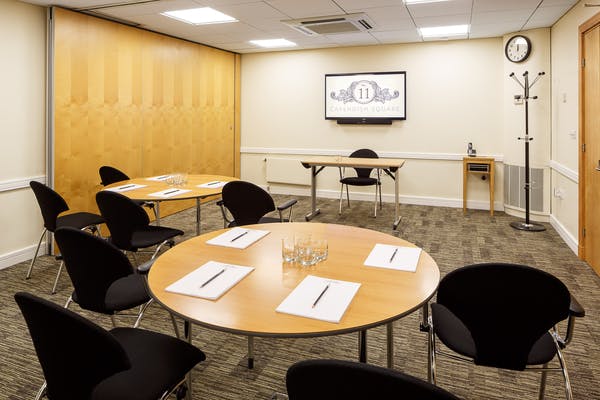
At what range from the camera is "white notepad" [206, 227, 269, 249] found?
2271 mm

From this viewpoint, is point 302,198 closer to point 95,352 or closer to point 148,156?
point 148,156

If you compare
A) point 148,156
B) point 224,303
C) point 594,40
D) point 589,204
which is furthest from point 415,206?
point 224,303

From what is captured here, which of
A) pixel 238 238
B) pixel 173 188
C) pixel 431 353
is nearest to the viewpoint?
pixel 431 353

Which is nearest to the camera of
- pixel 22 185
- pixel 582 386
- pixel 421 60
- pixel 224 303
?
pixel 224 303

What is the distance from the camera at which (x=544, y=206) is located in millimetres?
6039

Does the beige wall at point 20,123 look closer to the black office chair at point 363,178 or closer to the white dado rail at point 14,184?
the white dado rail at point 14,184

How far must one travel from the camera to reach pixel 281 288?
1688mm

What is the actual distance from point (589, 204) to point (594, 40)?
157cm

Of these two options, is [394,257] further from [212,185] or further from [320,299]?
[212,185]

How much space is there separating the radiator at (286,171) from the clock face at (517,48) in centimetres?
375

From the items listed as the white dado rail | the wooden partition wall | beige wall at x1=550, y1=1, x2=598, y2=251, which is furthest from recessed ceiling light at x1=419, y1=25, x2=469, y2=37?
the white dado rail

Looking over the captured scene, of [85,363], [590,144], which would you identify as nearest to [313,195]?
[590,144]

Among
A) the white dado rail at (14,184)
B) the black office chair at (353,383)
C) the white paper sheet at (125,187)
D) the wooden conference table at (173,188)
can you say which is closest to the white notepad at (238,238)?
the wooden conference table at (173,188)

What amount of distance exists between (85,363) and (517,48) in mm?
6742
